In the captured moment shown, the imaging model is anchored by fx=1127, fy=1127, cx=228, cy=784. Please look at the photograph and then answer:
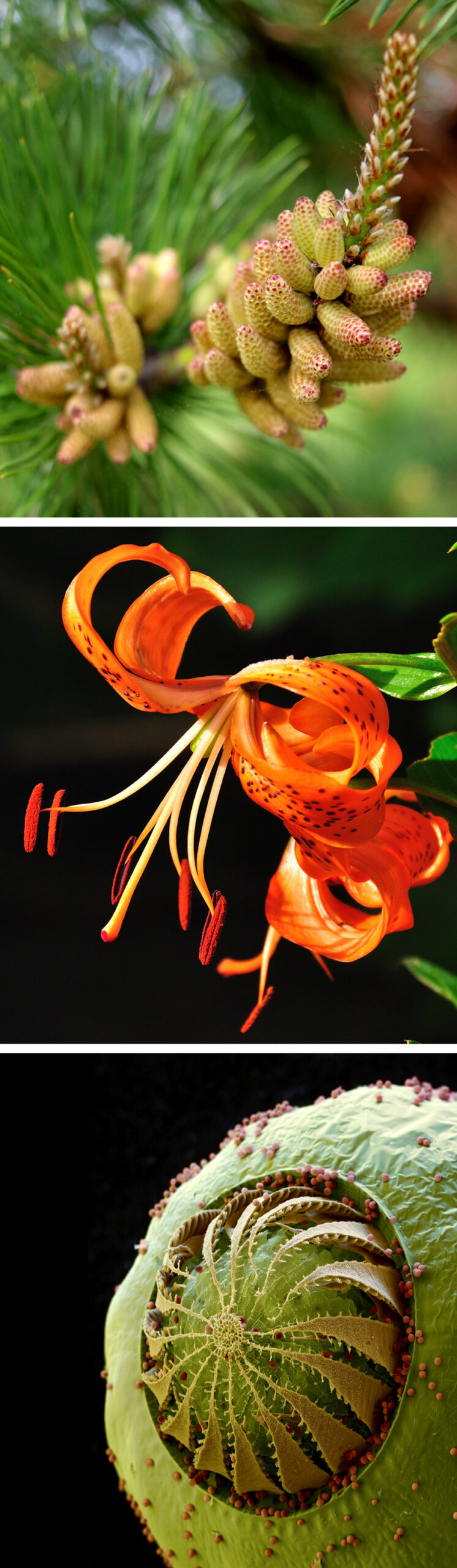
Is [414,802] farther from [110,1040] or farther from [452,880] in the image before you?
[110,1040]

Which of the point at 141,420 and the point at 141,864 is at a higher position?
the point at 141,420

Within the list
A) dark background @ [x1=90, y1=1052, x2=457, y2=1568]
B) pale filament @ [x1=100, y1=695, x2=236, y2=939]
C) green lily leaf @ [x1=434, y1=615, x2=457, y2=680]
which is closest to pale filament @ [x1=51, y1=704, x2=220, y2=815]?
pale filament @ [x1=100, y1=695, x2=236, y2=939]

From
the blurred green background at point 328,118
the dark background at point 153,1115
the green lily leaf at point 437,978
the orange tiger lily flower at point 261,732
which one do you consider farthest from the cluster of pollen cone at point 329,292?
the dark background at point 153,1115

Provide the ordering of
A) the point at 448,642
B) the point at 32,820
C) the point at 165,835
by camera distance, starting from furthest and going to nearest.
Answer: the point at 165,835 → the point at 32,820 → the point at 448,642

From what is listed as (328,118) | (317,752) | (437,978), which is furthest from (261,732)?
(328,118)

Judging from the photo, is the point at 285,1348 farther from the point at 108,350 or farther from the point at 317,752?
the point at 108,350
